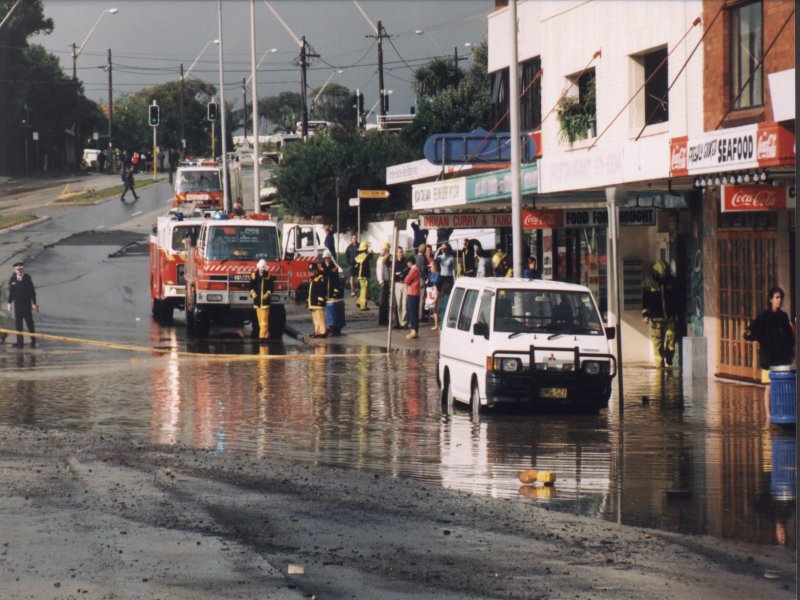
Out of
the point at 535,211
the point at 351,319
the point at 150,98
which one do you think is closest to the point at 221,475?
the point at 535,211

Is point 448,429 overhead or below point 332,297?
below

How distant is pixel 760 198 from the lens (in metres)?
20.2

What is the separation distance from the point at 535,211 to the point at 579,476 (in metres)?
14.6

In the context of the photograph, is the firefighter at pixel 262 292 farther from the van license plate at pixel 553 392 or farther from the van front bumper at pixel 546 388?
the van license plate at pixel 553 392

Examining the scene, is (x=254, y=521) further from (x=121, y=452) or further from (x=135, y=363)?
(x=135, y=363)

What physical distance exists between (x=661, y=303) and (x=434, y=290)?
9.63 m

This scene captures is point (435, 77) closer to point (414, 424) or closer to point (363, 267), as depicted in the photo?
point (363, 267)

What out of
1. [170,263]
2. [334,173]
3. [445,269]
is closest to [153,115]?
[334,173]

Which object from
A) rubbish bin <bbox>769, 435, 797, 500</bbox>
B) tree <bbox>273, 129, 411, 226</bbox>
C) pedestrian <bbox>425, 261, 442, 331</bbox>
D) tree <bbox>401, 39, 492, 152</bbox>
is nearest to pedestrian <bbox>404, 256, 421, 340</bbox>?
pedestrian <bbox>425, 261, 442, 331</bbox>

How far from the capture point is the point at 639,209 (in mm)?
25766

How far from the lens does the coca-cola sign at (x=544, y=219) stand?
2761cm

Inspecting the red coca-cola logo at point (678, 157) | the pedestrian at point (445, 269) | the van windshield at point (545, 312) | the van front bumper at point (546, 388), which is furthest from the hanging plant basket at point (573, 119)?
the van front bumper at point (546, 388)

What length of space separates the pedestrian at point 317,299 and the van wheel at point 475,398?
13.8 meters

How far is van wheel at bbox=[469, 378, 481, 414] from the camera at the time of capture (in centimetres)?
1839
